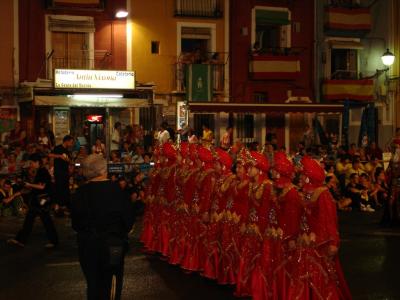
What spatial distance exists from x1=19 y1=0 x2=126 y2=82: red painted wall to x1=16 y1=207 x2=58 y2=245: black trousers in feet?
41.6

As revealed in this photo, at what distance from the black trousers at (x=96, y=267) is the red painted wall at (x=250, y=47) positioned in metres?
21.4

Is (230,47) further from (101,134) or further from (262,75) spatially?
(101,134)

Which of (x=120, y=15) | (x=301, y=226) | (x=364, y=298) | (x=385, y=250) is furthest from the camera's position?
(x=120, y=15)

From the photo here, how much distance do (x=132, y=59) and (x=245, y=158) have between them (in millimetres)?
17789

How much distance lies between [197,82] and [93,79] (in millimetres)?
4784

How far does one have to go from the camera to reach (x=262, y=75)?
2827cm

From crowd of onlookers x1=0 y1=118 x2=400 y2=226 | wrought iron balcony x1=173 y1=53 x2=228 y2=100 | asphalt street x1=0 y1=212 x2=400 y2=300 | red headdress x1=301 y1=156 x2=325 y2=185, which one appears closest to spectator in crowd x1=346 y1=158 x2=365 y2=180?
crowd of onlookers x1=0 y1=118 x2=400 y2=226

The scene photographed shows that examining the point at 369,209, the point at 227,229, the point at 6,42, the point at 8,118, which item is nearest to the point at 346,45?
the point at 369,209

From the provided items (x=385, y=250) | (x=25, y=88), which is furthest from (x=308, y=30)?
(x=385, y=250)

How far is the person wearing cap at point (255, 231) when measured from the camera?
845 cm

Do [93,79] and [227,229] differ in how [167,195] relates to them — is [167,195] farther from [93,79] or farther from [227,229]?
[93,79]

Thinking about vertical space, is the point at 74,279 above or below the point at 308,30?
below

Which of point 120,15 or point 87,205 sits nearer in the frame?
point 87,205

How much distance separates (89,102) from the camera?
2292cm
